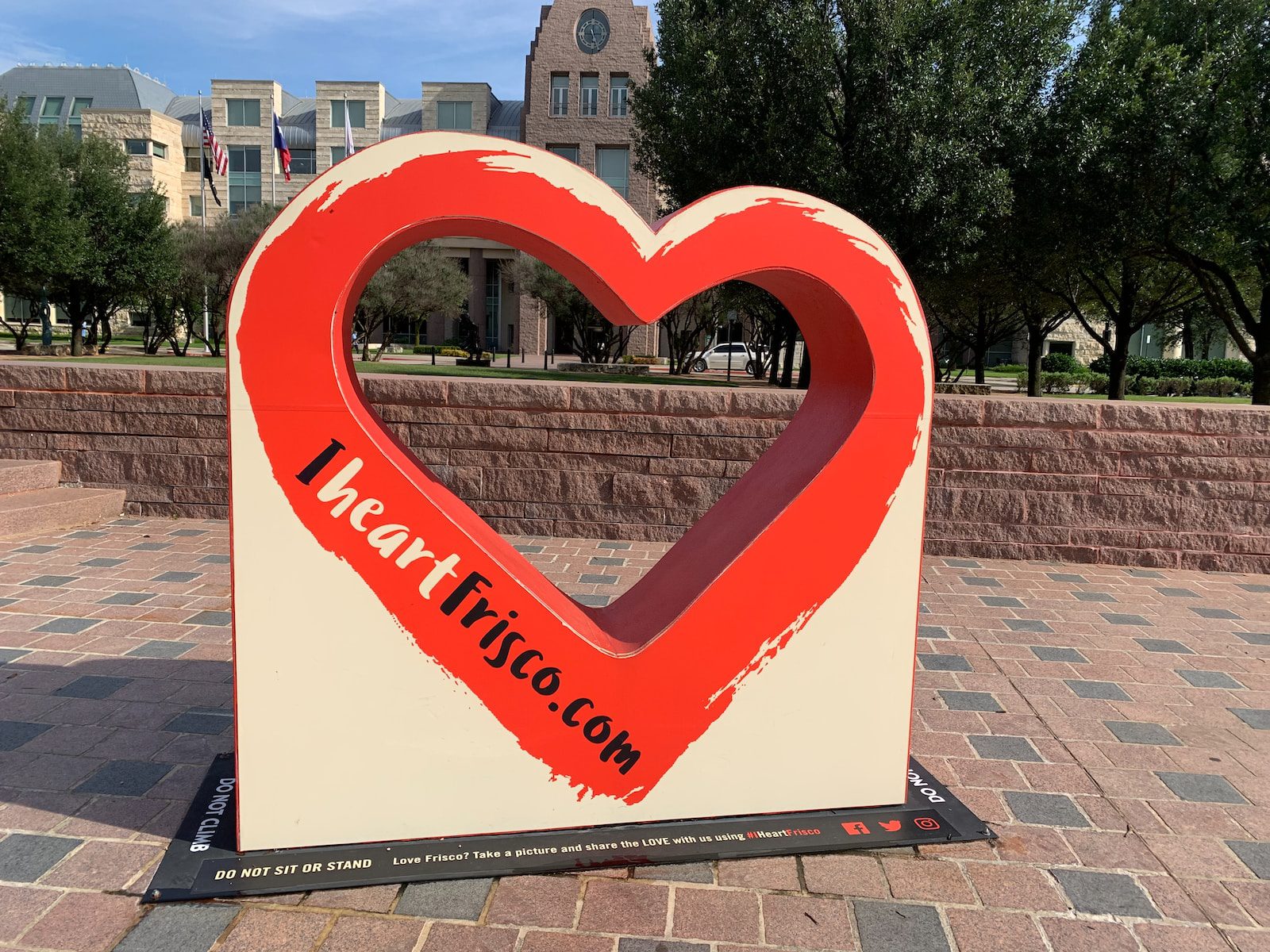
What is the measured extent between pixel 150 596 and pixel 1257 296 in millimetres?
29710

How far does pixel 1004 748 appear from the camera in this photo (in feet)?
12.9

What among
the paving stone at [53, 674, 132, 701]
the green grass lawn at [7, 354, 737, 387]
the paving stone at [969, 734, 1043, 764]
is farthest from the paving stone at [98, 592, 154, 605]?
the green grass lawn at [7, 354, 737, 387]

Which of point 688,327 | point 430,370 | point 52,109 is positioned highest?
point 52,109

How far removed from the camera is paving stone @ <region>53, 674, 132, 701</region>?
13.7ft

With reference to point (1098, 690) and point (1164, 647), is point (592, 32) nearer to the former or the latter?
point (1164, 647)

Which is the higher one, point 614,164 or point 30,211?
point 614,164

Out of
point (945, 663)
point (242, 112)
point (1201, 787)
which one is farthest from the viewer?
point (242, 112)

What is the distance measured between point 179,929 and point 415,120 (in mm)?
57220

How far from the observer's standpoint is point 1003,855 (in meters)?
3.06

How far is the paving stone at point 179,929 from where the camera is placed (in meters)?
2.46

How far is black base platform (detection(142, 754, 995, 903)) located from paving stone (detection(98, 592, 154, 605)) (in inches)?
111

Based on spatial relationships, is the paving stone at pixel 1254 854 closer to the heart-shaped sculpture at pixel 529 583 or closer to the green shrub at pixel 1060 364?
the heart-shaped sculpture at pixel 529 583

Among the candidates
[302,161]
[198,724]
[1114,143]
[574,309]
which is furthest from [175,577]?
[302,161]

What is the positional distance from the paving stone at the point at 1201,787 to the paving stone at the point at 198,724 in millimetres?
4143
